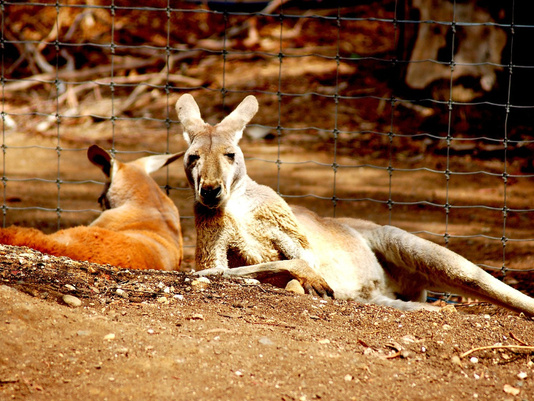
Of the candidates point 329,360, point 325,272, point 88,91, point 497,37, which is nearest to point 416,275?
point 325,272

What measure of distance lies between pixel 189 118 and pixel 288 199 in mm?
3714

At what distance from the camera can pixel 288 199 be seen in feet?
27.3

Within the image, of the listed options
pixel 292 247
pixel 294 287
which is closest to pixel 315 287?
pixel 294 287

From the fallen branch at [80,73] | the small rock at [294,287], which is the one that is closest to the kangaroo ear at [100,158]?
the small rock at [294,287]

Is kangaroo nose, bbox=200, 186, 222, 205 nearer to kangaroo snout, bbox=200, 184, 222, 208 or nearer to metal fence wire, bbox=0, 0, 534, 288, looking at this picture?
kangaroo snout, bbox=200, 184, 222, 208

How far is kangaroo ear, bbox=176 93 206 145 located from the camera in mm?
4625

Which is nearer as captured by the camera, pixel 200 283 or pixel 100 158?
pixel 200 283

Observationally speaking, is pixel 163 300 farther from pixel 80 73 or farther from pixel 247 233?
pixel 80 73

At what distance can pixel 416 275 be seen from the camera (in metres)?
5.12

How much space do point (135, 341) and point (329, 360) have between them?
825mm

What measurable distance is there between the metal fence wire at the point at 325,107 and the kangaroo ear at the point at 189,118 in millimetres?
1036

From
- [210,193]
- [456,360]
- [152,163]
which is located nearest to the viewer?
[456,360]

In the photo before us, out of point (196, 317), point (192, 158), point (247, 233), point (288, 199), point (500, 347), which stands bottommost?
point (288, 199)

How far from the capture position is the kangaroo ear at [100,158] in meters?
5.94
